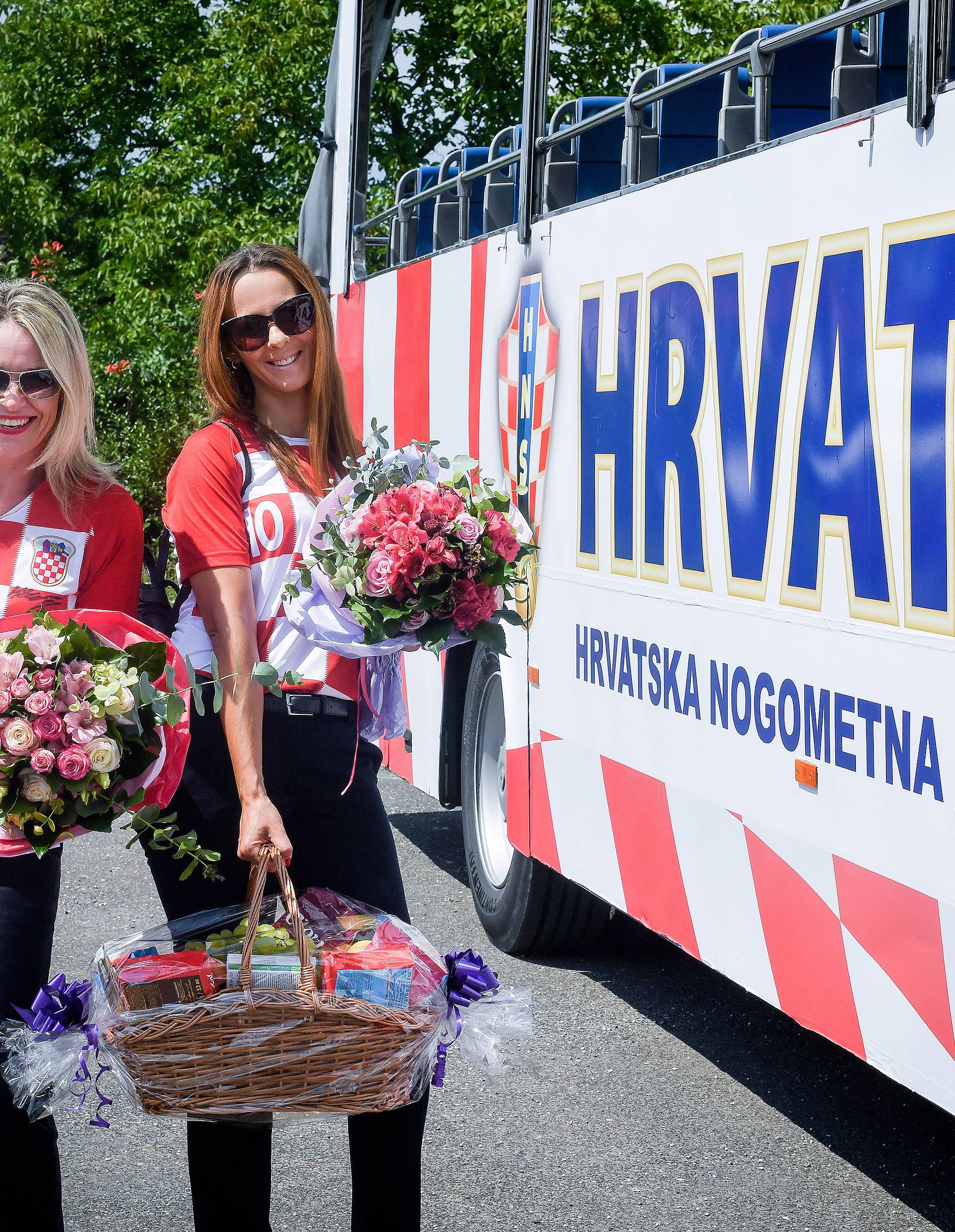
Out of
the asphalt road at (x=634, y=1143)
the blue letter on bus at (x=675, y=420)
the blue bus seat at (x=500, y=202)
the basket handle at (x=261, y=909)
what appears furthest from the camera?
the blue bus seat at (x=500, y=202)

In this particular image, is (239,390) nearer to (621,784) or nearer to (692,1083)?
(621,784)

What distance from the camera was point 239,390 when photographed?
2926 millimetres

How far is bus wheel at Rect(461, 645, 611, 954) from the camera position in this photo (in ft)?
17.8

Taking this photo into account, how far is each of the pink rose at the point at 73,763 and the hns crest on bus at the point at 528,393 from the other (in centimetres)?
281

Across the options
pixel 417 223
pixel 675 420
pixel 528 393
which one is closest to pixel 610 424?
pixel 675 420

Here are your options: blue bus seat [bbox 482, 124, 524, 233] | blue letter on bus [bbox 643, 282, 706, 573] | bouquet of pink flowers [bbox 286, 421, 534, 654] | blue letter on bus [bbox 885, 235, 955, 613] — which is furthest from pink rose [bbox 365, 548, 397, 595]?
blue bus seat [bbox 482, 124, 524, 233]

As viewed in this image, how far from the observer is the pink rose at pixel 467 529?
106 inches

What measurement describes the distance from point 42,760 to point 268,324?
0.96 m

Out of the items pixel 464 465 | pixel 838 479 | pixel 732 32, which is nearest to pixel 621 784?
pixel 838 479

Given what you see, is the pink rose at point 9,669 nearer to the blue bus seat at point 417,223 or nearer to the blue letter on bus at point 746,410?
the blue letter on bus at point 746,410

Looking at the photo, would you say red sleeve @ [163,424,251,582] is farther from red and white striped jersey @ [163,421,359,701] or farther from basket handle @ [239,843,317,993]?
basket handle @ [239,843,317,993]

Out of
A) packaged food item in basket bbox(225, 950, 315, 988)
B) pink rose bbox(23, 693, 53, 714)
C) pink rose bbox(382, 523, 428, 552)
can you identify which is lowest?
packaged food item in basket bbox(225, 950, 315, 988)

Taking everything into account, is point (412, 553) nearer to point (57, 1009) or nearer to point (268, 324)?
point (268, 324)

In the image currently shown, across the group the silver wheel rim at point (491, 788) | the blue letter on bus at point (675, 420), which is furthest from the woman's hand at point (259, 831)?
the silver wheel rim at point (491, 788)
